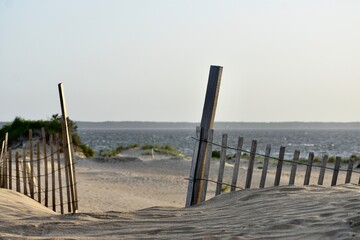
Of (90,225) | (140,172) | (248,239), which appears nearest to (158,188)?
(140,172)

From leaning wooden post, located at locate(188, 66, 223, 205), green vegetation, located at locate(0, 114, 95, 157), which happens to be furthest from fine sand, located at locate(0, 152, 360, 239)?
green vegetation, located at locate(0, 114, 95, 157)

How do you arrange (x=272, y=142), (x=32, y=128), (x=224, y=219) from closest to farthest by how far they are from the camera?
(x=224, y=219) → (x=32, y=128) → (x=272, y=142)

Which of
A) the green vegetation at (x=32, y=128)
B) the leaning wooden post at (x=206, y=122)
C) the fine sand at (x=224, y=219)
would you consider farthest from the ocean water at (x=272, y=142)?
the fine sand at (x=224, y=219)

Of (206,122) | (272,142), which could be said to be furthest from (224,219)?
(272,142)

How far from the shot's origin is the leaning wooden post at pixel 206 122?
316 inches

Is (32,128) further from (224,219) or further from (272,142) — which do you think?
(272,142)

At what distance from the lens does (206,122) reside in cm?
806

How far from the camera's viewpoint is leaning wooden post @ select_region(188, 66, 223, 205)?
316 inches

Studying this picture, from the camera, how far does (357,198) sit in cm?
608

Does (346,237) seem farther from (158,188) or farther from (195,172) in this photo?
(158,188)

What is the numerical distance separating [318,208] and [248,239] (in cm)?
123

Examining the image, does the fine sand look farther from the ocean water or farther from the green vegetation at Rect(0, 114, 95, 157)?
the green vegetation at Rect(0, 114, 95, 157)

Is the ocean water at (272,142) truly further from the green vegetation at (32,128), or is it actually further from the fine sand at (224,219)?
the fine sand at (224,219)

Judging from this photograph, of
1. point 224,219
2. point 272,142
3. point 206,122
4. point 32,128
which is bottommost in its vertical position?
point 272,142
